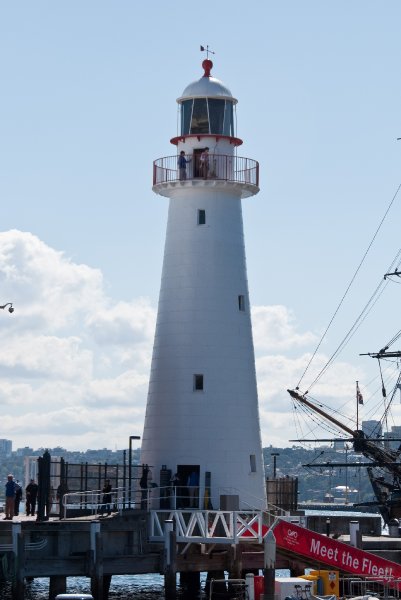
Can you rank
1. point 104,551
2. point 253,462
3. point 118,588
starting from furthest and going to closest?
point 118,588 < point 253,462 < point 104,551

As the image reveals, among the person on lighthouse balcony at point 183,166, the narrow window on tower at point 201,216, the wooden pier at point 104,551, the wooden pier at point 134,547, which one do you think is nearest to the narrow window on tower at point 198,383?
the wooden pier at point 134,547

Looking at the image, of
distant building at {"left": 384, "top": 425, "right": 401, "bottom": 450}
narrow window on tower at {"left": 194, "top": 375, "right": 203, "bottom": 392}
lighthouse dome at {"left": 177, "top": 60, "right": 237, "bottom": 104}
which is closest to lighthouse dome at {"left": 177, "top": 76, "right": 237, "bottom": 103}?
lighthouse dome at {"left": 177, "top": 60, "right": 237, "bottom": 104}

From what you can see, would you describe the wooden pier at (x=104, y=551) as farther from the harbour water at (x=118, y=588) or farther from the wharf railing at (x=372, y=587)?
the harbour water at (x=118, y=588)

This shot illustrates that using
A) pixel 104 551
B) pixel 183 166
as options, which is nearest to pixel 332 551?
pixel 104 551

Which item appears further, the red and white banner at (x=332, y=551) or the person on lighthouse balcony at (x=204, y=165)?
the person on lighthouse balcony at (x=204, y=165)

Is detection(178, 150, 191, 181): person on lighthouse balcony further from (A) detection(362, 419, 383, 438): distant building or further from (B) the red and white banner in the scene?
(A) detection(362, 419, 383, 438): distant building

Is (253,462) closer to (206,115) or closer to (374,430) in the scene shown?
(206,115)

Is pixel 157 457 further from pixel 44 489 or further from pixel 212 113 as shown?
pixel 212 113

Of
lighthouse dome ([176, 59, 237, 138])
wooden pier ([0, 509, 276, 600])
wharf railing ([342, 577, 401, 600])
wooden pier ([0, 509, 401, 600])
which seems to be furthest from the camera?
lighthouse dome ([176, 59, 237, 138])

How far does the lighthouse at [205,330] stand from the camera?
5947 cm

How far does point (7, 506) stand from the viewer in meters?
54.4

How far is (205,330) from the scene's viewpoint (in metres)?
60.5

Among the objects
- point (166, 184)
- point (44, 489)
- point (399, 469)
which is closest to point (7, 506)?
point (44, 489)

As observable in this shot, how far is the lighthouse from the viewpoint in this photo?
59469mm
